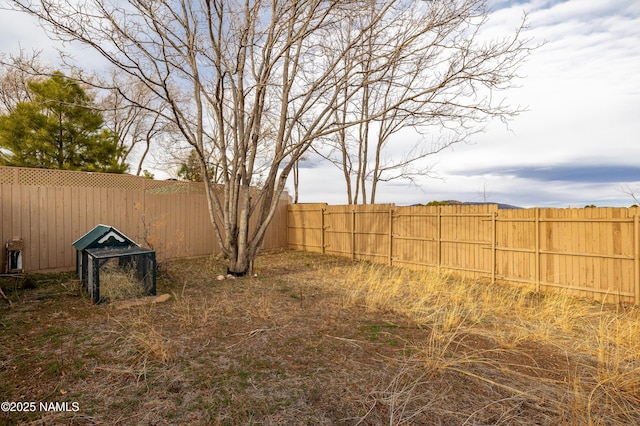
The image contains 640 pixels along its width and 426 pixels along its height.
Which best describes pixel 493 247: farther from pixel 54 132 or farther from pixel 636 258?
pixel 54 132

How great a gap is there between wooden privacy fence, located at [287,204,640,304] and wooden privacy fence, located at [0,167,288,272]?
4.69m

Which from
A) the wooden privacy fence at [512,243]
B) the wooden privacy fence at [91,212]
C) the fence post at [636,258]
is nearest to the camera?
the fence post at [636,258]

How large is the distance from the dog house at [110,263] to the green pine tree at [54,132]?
8.73m

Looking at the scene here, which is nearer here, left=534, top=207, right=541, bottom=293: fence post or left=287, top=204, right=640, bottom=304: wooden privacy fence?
left=287, top=204, right=640, bottom=304: wooden privacy fence

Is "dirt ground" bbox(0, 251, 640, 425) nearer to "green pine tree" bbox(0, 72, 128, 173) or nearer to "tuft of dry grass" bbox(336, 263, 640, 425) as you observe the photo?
"tuft of dry grass" bbox(336, 263, 640, 425)

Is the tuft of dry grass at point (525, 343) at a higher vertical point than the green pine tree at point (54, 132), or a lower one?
lower

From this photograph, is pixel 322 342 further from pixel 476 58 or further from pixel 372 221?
pixel 372 221

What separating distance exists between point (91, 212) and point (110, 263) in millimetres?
3109

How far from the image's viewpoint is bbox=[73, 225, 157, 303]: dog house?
15.4 ft

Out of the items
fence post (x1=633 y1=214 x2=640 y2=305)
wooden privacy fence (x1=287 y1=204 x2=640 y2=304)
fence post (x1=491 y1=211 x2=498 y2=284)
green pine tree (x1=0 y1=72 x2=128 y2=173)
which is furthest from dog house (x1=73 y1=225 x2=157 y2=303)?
green pine tree (x1=0 y1=72 x2=128 y2=173)

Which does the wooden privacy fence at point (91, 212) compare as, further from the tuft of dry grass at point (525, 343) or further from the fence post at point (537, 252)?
the fence post at point (537, 252)

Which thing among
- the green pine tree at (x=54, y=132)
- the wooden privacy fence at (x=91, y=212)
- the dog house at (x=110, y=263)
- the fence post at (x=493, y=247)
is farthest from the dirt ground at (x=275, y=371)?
the green pine tree at (x=54, y=132)

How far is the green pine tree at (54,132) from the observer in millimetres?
11859

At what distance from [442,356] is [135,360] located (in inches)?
109
